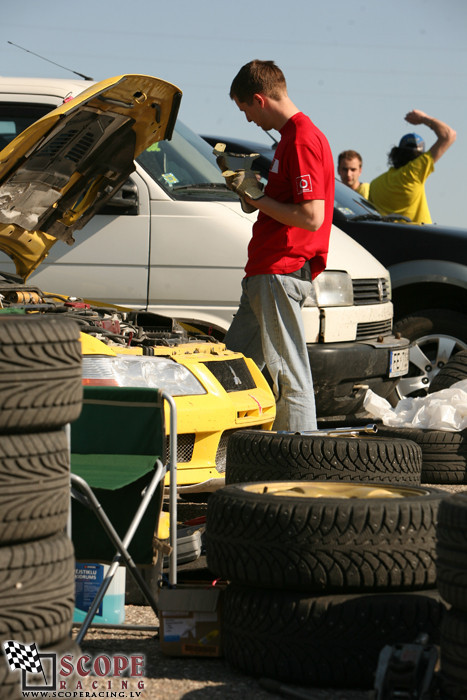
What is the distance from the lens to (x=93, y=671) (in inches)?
134

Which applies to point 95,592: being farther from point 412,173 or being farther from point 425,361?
point 412,173

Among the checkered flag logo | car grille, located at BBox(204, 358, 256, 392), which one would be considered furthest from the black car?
the checkered flag logo

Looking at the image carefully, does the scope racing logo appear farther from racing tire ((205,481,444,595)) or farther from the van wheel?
the van wheel

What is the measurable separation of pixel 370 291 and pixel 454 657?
5.09 m

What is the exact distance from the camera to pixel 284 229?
19.3 feet

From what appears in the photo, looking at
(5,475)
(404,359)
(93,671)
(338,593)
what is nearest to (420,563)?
(338,593)

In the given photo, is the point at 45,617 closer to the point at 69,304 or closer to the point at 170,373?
the point at 170,373

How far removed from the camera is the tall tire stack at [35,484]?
2955mm

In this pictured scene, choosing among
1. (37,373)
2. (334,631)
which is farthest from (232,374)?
(37,373)

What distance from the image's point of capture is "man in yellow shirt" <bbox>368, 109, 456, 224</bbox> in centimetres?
1017

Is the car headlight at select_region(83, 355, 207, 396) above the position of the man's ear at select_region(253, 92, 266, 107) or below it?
below

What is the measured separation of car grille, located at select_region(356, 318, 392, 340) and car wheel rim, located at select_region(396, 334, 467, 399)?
0.68 m

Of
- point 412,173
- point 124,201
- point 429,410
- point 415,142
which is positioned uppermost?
point 415,142

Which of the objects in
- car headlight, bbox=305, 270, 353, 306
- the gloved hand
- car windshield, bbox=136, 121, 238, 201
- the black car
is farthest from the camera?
the black car
